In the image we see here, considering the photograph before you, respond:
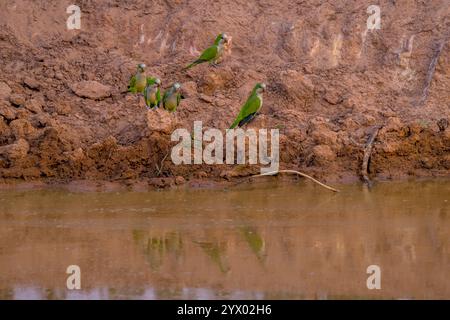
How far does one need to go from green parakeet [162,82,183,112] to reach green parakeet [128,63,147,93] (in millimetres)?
328

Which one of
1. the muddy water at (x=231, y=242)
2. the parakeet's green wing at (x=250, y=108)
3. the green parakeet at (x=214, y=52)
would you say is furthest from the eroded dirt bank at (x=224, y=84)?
the muddy water at (x=231, y=242)

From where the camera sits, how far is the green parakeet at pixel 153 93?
948cm

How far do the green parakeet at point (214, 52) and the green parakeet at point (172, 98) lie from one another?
0.56 m

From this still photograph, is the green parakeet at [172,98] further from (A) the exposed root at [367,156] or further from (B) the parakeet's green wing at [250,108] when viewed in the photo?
(A) the exposed root at [367,156]

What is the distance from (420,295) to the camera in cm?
591

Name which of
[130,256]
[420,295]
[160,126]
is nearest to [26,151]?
[160,126]

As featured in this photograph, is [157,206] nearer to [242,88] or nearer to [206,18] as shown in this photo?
[242,88]

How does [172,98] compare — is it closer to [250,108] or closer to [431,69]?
[250,108]

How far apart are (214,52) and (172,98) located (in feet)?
2.49

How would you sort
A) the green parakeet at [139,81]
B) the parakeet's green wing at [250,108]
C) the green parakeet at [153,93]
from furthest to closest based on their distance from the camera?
1. the green parakeet at [139,81]
2. the green parakeet at [153,93]
3. the parakeet's green wing at [250,108]

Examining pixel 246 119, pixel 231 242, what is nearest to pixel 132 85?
pixel 246 119

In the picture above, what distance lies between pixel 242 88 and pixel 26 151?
221 centimetres

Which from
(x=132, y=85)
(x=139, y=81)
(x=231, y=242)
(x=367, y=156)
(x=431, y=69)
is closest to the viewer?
(x=231, y=242)

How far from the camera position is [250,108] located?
9.37 meters
